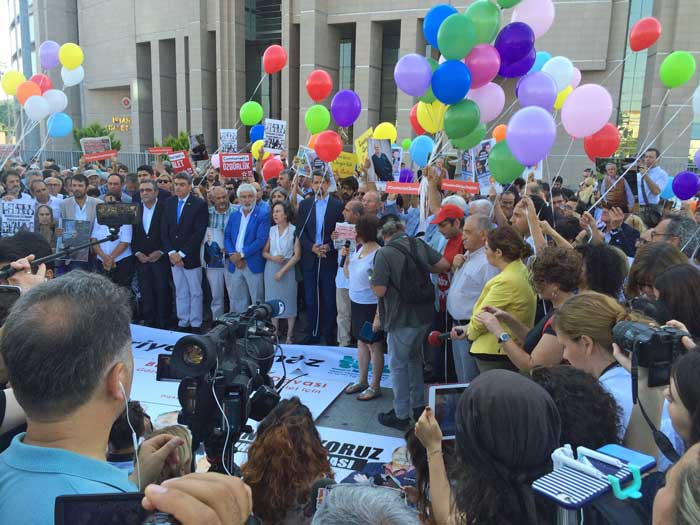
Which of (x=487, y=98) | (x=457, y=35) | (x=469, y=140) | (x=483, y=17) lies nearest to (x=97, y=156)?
(x=469, y=140)

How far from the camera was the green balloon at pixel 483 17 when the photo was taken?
5469 millimetres

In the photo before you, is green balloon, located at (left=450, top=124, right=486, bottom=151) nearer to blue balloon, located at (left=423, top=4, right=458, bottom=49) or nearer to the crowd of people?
the crowd of people

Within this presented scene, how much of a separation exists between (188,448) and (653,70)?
2102 cm

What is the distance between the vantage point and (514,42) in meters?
5.67

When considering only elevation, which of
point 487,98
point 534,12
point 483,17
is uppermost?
point 534,12

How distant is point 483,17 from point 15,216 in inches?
237

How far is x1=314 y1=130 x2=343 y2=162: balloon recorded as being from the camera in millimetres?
7340

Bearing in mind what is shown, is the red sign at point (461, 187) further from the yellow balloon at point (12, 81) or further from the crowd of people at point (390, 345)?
the yellow balloon at point (12, 81)

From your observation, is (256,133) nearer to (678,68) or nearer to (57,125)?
(57,125)

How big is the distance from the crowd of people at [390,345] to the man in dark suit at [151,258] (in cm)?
3

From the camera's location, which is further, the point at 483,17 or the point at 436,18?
the point at 436,18

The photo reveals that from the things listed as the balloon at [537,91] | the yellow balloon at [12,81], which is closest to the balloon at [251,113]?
the yellow balloon at [12,81]

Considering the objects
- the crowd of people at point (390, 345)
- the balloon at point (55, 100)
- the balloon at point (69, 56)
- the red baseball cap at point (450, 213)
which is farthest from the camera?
the balloon at point (69, 56)

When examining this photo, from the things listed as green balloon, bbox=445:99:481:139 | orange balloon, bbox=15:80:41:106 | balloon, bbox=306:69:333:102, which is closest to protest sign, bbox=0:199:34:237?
orange balloon, bbox=15:80:41:106
